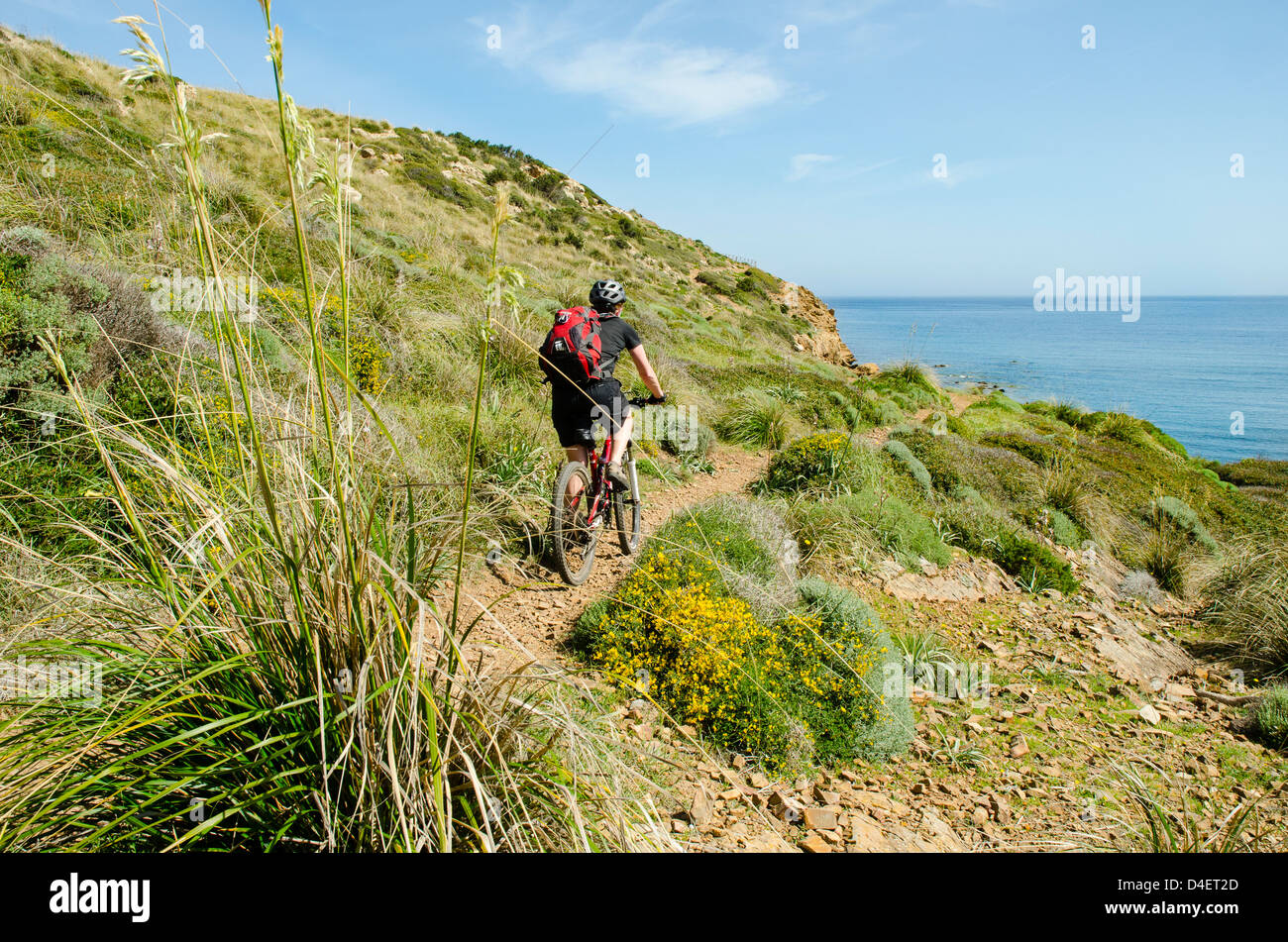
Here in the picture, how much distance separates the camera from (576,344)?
4469 mm

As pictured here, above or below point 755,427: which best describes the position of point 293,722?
below

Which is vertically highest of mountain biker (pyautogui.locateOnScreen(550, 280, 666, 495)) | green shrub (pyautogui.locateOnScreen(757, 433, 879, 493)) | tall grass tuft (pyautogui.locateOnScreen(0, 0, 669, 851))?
mountain biker (pyautogui.locateOnScreen(550, 280, 666, 495))

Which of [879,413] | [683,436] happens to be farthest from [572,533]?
[879,413]

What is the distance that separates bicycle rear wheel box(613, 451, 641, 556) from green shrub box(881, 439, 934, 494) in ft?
17.4

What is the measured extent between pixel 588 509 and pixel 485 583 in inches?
42.2

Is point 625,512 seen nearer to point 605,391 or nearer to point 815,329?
point 605,391

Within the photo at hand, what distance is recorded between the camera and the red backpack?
4.47 meters

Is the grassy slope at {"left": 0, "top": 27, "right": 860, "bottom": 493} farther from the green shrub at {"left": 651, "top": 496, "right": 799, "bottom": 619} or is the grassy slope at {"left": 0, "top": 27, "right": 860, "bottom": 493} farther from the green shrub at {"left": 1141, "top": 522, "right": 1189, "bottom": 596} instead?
the green shrub at {"left": 1141, "top": 522, "right": 1189, "bottom": 596}

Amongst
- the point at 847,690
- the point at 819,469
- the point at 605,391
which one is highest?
the point at 605,391

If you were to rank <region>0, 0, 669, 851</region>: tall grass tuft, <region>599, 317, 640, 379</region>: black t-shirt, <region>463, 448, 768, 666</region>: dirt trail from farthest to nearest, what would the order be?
<region>599, 317, 640, 379</region>: black t-shirt < <region>463, 448, 768, 666</region>: dirt trail < <region>0, 0, 669, 851</region>: tall grass tuft

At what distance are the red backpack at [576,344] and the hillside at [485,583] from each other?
48.1 inches

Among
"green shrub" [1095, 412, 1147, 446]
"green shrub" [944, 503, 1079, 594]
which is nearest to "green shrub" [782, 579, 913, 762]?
"green shrub" [944, 503, 1079, 594]
